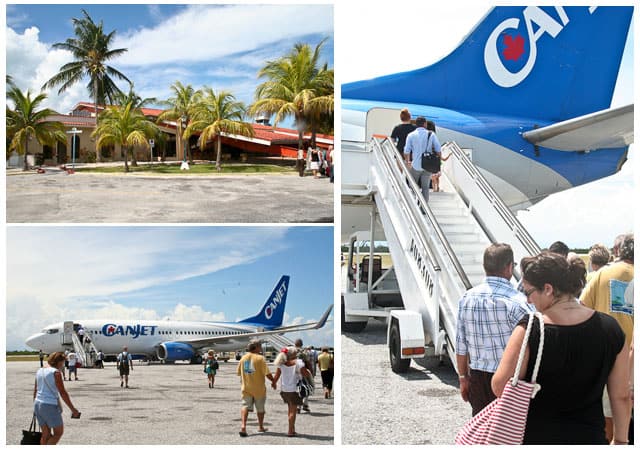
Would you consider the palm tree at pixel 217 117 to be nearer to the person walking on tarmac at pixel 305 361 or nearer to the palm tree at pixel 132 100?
the palm tree at pixel 132 100

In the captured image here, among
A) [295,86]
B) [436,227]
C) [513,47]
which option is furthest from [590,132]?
[295,86]

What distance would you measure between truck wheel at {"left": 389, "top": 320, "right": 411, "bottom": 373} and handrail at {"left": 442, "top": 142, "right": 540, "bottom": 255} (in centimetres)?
140

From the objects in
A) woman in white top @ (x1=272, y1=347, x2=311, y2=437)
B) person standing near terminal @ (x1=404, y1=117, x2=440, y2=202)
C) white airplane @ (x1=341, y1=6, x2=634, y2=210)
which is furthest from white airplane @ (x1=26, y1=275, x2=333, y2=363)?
white airplane @ (x1=341, y1=6, x2=634, y2=210)

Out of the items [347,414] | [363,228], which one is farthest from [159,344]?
[347,414]

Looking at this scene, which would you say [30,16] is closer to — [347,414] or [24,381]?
[24,381]

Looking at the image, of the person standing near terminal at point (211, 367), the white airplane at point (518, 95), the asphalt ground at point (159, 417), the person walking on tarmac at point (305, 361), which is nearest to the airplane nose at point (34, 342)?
the asphalt ground at point (159, 417)

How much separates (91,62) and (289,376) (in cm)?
307

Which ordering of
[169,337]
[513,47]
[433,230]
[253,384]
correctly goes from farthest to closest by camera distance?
[169,337] → [513,47] → [433,230] → [253,384]

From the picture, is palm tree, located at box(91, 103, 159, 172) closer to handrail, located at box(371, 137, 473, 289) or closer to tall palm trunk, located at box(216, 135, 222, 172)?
tall palm trunk, located at box(216, 135, 222, 172)

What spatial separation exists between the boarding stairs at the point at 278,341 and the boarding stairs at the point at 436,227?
127cm

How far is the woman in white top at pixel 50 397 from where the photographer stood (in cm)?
420

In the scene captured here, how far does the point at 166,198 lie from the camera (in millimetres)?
4973

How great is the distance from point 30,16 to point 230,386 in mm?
3520

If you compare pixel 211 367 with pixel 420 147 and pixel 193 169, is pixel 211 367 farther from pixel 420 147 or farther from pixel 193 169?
pixel 420 147
